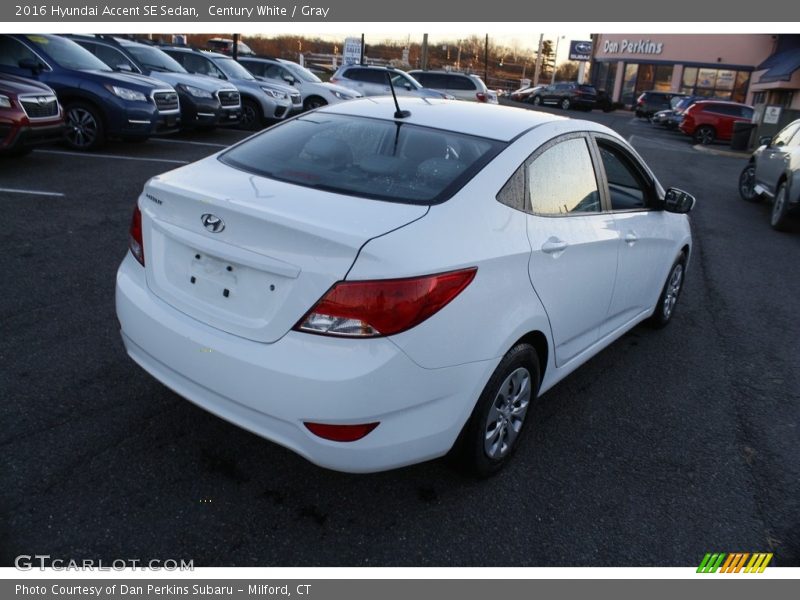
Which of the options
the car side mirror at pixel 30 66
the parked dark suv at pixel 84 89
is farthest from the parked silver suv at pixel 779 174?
the car side mirror at pixel 30 66

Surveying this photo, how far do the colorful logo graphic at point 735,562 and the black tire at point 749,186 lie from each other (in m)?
11.1

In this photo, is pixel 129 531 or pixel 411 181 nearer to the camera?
pixel 129 531

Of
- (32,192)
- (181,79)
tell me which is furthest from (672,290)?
(181,79)

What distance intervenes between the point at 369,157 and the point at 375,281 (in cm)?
107

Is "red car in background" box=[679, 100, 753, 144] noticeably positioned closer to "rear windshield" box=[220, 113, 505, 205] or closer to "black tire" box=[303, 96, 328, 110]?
"black tire" box=[303, 96, 328, 110]

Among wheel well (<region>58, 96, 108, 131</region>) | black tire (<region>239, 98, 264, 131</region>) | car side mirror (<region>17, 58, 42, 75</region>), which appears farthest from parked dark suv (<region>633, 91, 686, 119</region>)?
car side mirror (<region>17, 58, 42, 75</region>)

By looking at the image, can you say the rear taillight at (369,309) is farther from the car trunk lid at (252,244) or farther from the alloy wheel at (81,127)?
the alloy wheel at (81,127)

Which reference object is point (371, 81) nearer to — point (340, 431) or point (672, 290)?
point (672, 290)

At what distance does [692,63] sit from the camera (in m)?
47.6

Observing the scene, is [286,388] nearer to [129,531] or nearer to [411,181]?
[129,531]

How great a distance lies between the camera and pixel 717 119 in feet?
86.4

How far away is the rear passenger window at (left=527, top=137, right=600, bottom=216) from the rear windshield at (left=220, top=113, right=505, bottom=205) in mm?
264

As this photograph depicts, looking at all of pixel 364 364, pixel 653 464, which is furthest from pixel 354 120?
pixel 653 464

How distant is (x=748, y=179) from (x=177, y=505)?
1283cm
